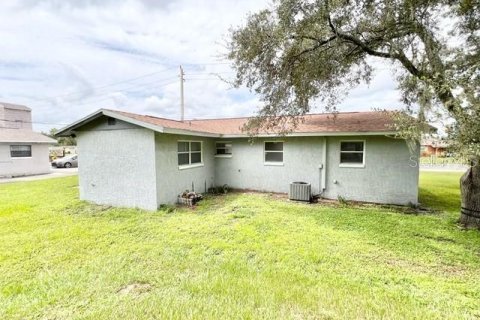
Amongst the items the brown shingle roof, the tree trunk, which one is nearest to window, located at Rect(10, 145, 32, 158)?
the brown shingle roof

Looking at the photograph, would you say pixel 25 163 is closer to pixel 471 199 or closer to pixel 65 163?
pixel 65 163

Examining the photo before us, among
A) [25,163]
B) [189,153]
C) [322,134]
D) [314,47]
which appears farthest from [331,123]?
[25,163]

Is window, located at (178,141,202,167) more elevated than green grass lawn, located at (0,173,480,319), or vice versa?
window, located at (178,141,202,167)

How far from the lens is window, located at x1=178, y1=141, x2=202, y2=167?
985 cm

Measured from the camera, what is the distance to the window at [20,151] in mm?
18406

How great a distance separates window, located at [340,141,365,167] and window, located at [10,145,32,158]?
74.0 ft

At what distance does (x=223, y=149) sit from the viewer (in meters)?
12.4

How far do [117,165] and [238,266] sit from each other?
6.47 metres

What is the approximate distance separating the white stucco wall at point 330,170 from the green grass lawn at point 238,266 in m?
1.72

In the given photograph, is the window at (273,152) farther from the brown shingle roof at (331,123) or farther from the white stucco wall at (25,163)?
the white stucco wall at (25,163)

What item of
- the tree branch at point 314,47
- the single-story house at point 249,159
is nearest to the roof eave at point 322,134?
the single-story house at point 249,159

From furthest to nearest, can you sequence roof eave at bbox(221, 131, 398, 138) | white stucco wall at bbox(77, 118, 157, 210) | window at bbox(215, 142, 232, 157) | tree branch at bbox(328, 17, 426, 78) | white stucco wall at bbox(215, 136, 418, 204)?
window at bbox(215, 142, 232, 157), white stucco wall at bbox(215, 136, 418, 204), roof eave at bbox(221, 131, 398, 138), white stucco wall at bbox(77, 118, 157, 210), tree branch at bbox(328, 17, 426, 78)

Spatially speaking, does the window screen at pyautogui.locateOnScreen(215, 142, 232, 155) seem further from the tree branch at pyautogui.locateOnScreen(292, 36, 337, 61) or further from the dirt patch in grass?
the tree branch at pyautogui.locateOnScreen(292, 36, 337, 61)

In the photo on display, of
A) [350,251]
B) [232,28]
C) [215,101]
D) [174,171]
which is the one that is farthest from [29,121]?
[350,251]
